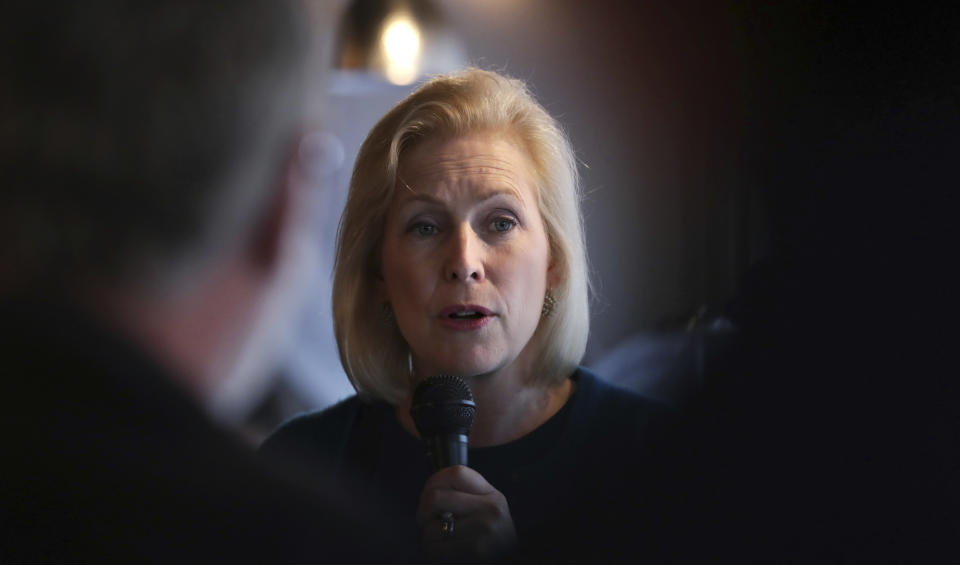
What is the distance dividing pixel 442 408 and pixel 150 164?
0.60m

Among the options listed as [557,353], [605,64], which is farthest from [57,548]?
[605,64]

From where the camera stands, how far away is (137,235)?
1469mm

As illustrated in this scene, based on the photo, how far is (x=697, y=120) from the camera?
5.06ft

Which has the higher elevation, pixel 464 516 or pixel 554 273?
pixel 554 273

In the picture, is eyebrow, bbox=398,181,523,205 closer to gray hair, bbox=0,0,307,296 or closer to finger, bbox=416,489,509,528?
gray hair, bbox=0,0,307,296

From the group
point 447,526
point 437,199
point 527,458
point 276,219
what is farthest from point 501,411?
point 276,219

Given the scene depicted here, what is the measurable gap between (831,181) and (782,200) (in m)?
0.09

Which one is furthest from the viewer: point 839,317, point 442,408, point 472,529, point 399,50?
point 839,317

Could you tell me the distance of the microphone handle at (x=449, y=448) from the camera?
1257 mm

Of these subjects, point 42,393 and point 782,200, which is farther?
point 782,200

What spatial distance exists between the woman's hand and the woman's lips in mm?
197

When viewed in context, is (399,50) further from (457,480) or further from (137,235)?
(457,480)

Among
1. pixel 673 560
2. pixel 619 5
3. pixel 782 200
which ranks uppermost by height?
pixel 619 5

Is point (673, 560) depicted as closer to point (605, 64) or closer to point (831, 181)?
point (831, 181)
